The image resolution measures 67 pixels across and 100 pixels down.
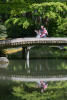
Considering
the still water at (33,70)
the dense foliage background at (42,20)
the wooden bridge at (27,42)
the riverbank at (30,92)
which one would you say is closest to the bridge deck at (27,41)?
the wooden bridge at (27,42)

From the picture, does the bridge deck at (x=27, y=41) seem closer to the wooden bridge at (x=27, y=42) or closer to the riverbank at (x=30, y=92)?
the wooden bridge at (x=27, y=42)

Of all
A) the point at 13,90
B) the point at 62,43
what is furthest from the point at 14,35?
the point at 13,90

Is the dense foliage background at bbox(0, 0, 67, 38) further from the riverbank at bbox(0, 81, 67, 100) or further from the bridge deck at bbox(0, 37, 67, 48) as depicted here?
the riverbank at bbox(0, 81, 67, 100)

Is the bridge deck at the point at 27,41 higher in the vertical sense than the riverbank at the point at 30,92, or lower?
lower

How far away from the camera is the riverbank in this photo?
11867mm

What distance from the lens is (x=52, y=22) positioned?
135 feet

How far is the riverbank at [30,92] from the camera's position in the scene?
38.9 ft

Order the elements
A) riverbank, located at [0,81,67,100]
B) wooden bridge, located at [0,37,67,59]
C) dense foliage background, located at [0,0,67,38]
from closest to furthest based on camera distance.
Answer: riverbank, located at [0,81,67,100] < wooden bridge, located at [0,37,67,59] < dense foliage background, located at [0,0,67,38]

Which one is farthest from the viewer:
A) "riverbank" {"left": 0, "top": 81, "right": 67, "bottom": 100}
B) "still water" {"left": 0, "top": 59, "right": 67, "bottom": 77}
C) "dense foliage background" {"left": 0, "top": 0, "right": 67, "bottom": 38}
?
"dense foliage background" {"left": 0, "top": 0, "right": 67, "bottom": 38}

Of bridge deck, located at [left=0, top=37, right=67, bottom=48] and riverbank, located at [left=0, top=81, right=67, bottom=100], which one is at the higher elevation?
riverbank, located at [left=0, top=81, right=67, bottom=100]

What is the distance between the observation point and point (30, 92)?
12.9 meters

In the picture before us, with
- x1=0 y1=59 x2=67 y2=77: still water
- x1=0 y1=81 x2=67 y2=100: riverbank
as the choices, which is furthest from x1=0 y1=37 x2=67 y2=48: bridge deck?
x1=0 y1=81 x2=67 y2=100: riverbank

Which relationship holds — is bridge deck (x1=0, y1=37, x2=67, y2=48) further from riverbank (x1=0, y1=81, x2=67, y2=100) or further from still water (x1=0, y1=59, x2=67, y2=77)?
riverbank (x1=0, y1=81, x2=67, y2=100)

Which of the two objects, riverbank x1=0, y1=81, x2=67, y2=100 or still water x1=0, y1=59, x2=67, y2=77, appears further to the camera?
still water x1=0, y1=59, x2=67, y2=77
